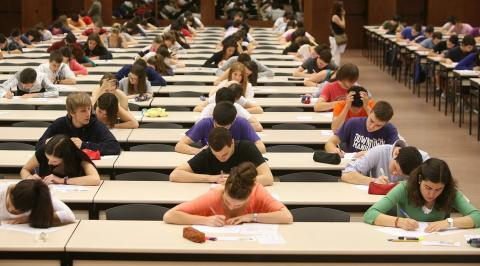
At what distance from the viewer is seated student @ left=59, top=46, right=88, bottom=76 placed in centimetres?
1314

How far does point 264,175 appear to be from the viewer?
21.7 ft

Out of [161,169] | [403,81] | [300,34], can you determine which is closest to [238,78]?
[161,169]

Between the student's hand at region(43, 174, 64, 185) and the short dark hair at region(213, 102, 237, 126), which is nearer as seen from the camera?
the student's hand at region(43, 174, 64, 185)

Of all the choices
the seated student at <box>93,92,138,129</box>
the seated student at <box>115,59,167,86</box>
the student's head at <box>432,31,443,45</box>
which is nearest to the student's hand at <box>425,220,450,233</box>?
the seated student at <box>93,92,138,129</box>

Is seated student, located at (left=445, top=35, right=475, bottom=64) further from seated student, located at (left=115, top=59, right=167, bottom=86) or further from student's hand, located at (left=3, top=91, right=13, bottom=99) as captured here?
student's hand, located at (left=3, top=91, right=13, bottom=99)

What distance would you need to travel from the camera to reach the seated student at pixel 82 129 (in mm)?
7504

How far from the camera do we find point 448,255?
517cm

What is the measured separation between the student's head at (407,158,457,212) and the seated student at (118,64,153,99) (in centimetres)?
574

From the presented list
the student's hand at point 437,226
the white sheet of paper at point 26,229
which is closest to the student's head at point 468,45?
the student's hand at point 437,226

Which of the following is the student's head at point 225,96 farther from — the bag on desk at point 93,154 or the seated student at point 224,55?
the seated student at point 224,55

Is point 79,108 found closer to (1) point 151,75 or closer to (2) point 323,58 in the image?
(1) point 151,75

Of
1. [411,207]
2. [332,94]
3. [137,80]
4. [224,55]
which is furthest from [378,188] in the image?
[224,55]

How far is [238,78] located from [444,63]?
19.5ft

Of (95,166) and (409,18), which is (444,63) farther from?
(409,18)
